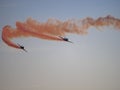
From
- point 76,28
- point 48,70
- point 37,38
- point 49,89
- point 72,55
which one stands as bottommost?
point 49,89

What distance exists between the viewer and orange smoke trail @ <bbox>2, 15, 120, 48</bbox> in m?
2.08

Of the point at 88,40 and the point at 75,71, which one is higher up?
the point at 88,40

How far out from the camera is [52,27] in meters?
2.12

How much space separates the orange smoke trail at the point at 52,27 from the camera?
2.08 meters

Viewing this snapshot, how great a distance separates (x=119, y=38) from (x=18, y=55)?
46.2 inches

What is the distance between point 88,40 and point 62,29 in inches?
12.8

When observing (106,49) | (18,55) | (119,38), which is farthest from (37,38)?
(119,38)

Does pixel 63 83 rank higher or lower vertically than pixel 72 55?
lower

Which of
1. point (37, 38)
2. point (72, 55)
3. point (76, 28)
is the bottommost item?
point (72, 55)

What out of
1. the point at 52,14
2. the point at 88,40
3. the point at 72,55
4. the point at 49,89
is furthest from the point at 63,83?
the point at 52,14

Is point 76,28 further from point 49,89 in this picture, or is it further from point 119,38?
point 49,89

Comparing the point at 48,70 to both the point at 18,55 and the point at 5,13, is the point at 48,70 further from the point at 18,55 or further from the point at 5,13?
the point at 5,13

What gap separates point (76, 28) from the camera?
6.89 feet

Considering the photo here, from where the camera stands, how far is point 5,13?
2.16 metres
